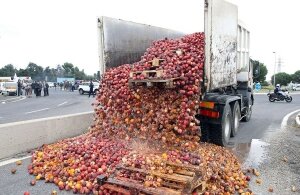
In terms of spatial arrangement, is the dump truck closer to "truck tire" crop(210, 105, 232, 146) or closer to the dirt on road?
"truck tire" crop(210, 105, 232, 146)

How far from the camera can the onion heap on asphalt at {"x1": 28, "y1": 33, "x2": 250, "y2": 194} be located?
4980mm

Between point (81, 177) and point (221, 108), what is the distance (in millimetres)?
3749

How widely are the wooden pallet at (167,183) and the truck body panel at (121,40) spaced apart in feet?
12.2

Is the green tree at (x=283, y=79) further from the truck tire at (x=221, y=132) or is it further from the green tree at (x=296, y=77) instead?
the truck tire at (x=221, y=132)

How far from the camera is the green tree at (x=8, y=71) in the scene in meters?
111

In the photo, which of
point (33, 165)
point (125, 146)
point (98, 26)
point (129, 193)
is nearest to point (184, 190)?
point (129, 193)

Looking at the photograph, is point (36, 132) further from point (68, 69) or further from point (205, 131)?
→ point (68, 69)

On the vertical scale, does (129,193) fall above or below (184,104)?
below

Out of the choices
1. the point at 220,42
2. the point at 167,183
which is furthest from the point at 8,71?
the point at 167,183

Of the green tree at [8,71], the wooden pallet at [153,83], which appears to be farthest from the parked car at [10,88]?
the green tree at [8,71]

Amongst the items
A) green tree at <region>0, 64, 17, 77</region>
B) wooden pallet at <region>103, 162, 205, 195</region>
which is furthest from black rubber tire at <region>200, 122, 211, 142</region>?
green tree at <region>0, 64, 17, 77</region>

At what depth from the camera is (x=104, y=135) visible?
6.85 meters

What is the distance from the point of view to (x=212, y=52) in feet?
21.5

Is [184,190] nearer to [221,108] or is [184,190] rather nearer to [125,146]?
[125,146]
